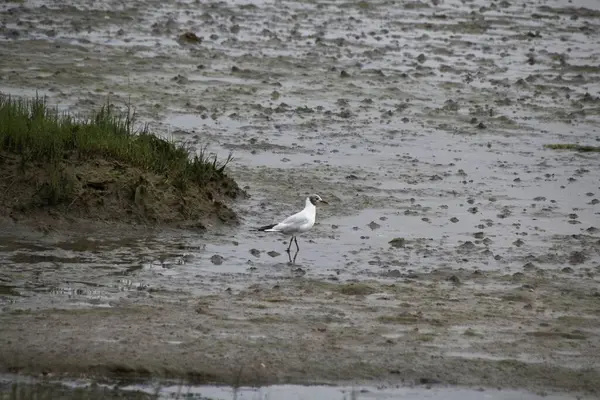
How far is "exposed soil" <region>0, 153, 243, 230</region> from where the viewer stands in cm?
1294

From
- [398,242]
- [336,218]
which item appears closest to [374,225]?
[336,218]

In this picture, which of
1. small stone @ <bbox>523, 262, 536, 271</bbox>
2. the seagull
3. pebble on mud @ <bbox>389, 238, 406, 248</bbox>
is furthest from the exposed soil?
small stone @ <bbox>523, 262, 536, 271</bbox>

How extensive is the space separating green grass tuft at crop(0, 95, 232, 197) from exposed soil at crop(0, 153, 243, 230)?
0.07 m

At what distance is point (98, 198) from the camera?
13.2 metres

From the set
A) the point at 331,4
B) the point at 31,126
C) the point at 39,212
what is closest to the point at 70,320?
the point at 39,212

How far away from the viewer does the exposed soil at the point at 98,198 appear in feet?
42.4

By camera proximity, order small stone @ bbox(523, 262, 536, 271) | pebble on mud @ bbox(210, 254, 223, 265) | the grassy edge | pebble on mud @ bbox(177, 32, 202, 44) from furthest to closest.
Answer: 1. pebble on mud @ bbox(177, 32, 202, 44)
2. the grassy edge
3. small stone @ bbox(523, 262, 536, 271)
4. pebble on mud @ bbox(210, 254, 223, 265)

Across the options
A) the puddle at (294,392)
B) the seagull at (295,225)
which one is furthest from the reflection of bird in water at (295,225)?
the puddle at (294,392)

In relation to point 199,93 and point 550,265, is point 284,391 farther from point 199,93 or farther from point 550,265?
point 199,93

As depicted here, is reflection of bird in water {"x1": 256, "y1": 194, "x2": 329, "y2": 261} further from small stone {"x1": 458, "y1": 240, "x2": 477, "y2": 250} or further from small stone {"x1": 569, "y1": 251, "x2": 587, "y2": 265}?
small stone {"x1": 569, "y1": 251, "x2": 587, "y2": 265}

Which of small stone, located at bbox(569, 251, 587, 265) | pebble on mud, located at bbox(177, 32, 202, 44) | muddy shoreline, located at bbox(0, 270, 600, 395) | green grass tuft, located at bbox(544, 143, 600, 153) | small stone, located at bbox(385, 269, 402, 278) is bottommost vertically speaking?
pebble on mud, located at bbox(177, 32, 202, 44)

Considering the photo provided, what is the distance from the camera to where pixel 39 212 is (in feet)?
42.5

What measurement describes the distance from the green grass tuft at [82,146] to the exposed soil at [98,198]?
0.07 meters

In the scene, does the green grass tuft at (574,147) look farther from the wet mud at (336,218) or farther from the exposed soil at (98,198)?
the exposed soil at (98,198)
